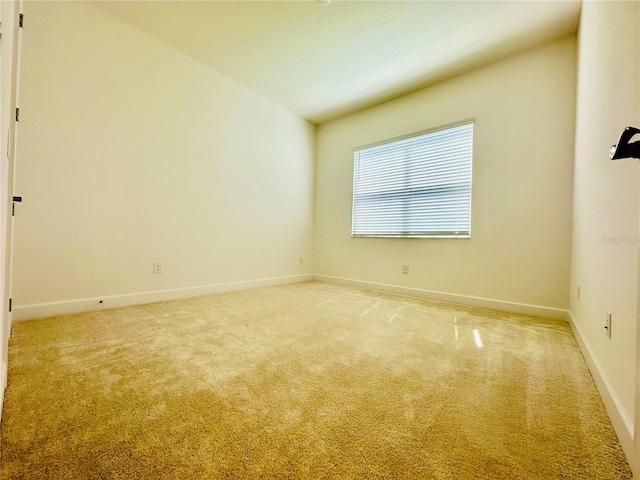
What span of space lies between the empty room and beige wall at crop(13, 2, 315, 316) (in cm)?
2

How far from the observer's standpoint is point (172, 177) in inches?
113

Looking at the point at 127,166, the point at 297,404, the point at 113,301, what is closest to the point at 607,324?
the point at 297,404

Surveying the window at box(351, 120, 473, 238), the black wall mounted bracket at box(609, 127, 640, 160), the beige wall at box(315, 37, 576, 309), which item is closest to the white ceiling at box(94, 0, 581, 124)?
the beige wall at box(315, 37, 576, 309)

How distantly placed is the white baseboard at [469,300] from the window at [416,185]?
2.24 feet

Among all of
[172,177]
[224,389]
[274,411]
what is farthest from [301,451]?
[172,177]

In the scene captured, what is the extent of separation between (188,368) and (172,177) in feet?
7.23

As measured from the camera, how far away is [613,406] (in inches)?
39.7

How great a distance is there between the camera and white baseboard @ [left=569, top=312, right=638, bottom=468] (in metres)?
0.83

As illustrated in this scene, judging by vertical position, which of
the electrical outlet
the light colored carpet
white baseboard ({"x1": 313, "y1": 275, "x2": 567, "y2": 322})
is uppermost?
the electrical outlet

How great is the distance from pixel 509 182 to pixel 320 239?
266 centimetres

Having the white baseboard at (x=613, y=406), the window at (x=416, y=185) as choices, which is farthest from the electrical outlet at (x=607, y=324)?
the window at (x=416, y=185)

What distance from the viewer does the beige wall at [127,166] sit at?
2119 millimetres

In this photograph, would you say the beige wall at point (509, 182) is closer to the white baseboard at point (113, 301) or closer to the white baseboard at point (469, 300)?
the white baseboard at point (469, 300)

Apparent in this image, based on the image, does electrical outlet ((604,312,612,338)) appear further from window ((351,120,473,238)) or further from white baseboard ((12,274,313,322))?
white baseboard ((12,274,313,322))
